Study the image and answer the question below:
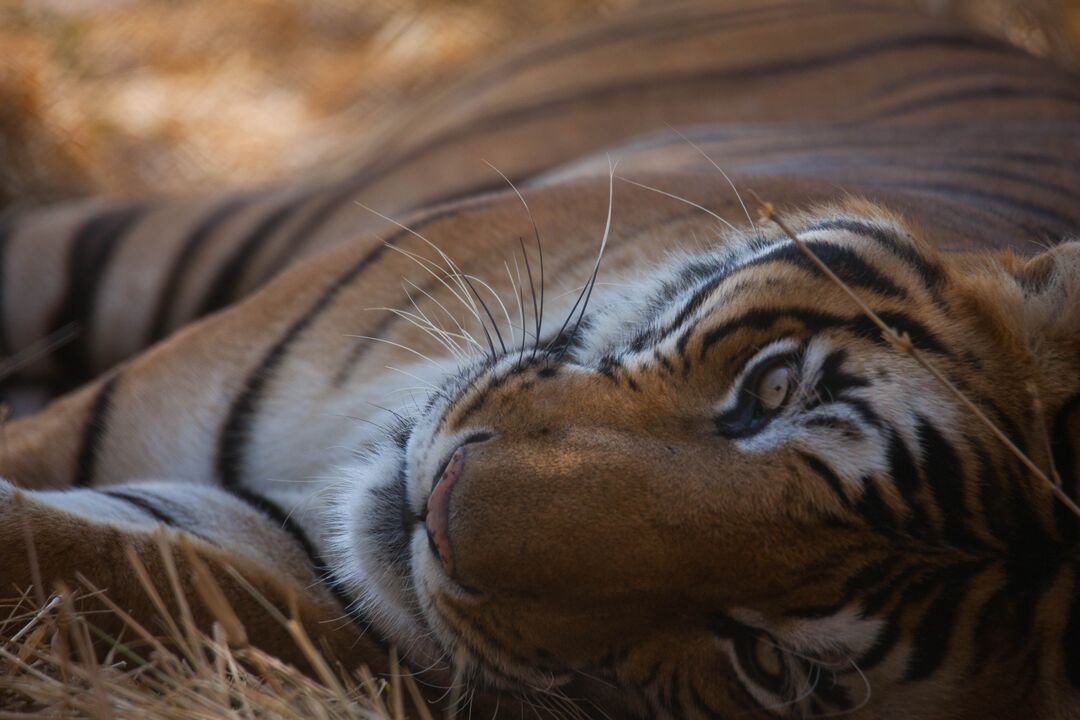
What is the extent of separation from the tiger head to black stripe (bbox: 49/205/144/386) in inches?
64.9

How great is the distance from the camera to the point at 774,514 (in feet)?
3.58

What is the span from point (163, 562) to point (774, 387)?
0.71 m

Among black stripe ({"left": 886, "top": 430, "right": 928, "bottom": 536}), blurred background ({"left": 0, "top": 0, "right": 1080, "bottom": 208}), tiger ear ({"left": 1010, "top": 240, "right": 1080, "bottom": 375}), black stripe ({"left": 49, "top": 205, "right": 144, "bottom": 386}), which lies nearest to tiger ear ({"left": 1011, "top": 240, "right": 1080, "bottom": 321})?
tiger ear ({"left": 1010, "top": 240, "right": 1080, "bottom": 375})

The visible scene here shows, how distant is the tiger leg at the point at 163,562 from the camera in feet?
4.04

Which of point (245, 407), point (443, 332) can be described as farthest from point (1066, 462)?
point (245, 407)

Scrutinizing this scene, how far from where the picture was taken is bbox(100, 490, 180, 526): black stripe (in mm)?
1456

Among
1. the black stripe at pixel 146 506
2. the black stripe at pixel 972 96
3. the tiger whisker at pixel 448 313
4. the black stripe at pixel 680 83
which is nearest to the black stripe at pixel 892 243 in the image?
the tiger whisker at pixel 448 313

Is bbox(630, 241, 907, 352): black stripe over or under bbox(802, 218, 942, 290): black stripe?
under

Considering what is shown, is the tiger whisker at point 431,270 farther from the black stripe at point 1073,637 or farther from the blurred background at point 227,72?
the blurred background at point 227,72

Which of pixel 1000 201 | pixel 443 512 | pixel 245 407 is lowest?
pixel 245 407

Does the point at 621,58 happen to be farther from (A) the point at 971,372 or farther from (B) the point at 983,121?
(A) the point at 971,372

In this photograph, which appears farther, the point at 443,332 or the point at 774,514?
the point at 443,332

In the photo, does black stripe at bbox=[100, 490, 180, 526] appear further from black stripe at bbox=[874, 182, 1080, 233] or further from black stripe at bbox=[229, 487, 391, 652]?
black stripe at bbox=[874, 182, 1080, 233]

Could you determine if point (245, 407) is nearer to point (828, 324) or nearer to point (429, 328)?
point (429, 328)
